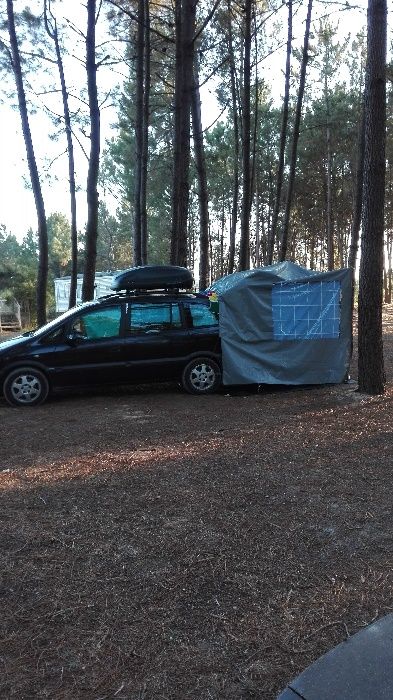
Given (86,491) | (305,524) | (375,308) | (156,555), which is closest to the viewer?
(156,555)

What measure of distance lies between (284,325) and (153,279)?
2.29m

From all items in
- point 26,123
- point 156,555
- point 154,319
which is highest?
point 26,123

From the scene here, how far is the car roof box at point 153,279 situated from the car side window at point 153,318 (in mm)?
376

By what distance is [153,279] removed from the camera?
30.2ft

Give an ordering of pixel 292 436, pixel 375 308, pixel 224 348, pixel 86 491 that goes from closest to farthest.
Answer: pixel 86 491
pixel 292 436
pixel 375 308
pixel 224 348

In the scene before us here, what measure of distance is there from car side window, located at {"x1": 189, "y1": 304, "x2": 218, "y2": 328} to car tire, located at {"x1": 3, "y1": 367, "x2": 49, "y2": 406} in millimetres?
2588

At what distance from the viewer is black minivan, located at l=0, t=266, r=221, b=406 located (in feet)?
27.7

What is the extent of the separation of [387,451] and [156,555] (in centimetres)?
307

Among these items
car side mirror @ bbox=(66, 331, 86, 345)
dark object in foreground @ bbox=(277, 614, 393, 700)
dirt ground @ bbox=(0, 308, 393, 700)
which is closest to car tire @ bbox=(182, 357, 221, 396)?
car side mirror @ bbox=(66, 331, 86, 345)

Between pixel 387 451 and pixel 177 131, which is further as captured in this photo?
pixel 177 131

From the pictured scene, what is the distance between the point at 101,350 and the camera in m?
8.75

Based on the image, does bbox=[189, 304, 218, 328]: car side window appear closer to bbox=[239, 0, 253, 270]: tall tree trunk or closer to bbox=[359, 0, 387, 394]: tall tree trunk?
bbox=[359, 0, 387, 394]: tall tree trunk

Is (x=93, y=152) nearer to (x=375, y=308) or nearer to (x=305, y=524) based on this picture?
(x=375, y=308)

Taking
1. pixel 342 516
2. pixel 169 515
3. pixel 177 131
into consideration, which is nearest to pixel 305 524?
pixel 342 516
